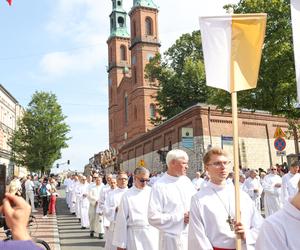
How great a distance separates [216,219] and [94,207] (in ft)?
39.9

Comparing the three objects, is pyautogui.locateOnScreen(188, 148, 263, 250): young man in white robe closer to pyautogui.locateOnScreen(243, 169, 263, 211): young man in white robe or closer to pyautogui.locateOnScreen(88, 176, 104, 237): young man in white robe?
pyautogui.locateOnScreen(88, 176, 104, 237): young man in white robe

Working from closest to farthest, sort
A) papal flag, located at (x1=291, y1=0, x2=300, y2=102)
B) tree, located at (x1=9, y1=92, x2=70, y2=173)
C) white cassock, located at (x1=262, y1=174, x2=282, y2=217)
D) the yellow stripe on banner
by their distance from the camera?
papal flag, located at (x1=291, y1=0, x2=300, y2=102)
the yellow stripe on banner
white cassock, located at (x1=262, y1=174, x2=282, y2=217)
tree, located at (x1=9, y1=92, x2=70, y2=173)

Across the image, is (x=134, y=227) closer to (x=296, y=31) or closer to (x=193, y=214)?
(x=193, y=214)

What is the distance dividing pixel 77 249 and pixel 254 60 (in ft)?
29.8

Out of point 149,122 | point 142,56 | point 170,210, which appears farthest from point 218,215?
point 142,56

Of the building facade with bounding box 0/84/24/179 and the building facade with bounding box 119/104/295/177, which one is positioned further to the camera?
the building facade with bounding box 0/84/24/179

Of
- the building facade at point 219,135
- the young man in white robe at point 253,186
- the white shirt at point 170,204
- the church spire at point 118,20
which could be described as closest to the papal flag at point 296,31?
the white shirt at point 170,204

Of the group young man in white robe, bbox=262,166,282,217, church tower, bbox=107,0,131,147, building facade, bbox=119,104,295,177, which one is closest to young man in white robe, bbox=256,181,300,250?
young man in white robe, bbox=262,166,282,217

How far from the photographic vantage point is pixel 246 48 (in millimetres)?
4941

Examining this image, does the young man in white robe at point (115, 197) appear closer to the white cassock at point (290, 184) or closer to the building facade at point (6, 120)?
the white cassock at point (290, 184)

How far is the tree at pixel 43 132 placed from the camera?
53.9 m

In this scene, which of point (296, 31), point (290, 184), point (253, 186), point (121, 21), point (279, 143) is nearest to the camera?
point (296, 31)

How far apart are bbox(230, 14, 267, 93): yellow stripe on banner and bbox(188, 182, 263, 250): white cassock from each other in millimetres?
1122

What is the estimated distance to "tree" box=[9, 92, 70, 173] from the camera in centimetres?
5391
